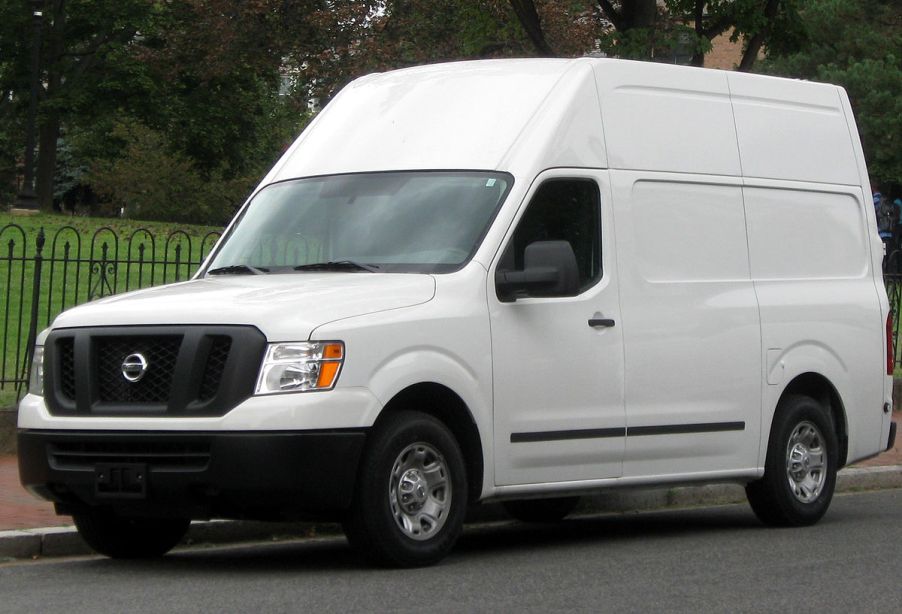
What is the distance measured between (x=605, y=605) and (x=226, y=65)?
32.6 metres

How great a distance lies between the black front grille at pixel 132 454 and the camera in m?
8.06

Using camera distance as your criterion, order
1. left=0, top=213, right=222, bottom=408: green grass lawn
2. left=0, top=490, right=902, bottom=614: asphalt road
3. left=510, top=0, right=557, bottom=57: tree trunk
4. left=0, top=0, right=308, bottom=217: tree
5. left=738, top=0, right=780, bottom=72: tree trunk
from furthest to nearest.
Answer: left=0, top=0, right=308, bottom=217: tree
left=738, top=0, right=780, bottom=72: tree trunk
left=510, top=0, right=557, bottom=57: tree trunk
left=0, top=213, right=222, bottom=408: green grass lawn
left=0, top=490, right=902, bottom=614: asphalt road

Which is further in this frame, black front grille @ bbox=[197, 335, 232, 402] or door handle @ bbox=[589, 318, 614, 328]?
door handle @ bbox=[589, 318, 614, 328]

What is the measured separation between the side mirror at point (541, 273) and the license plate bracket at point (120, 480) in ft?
6.62

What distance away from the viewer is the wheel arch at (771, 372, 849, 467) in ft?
36.2

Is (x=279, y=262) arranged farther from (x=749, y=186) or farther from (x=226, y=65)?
(x=226, y=65)

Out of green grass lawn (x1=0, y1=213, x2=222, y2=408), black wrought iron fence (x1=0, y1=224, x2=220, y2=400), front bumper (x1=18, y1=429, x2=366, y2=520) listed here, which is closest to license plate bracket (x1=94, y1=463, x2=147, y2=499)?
front bumper (x1=18, y1=429, x2=366, y2=520)

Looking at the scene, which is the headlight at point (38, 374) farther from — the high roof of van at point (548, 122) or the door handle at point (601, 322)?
the door handle at point (601, 322)

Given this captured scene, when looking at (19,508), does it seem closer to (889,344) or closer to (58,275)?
(889,344)

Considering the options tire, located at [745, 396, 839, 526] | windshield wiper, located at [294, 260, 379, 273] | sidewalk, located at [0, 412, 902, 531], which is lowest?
sidewalk, located at [0, 412, 902, 531]

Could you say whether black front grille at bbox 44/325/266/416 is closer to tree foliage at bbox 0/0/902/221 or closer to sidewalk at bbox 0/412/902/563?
sidewalk at bbox 0/412/902/563

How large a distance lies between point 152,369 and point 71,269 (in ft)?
59.1

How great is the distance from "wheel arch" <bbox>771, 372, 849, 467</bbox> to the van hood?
3320 millimetres

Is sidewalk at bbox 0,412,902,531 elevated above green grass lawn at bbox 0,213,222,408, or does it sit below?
below
